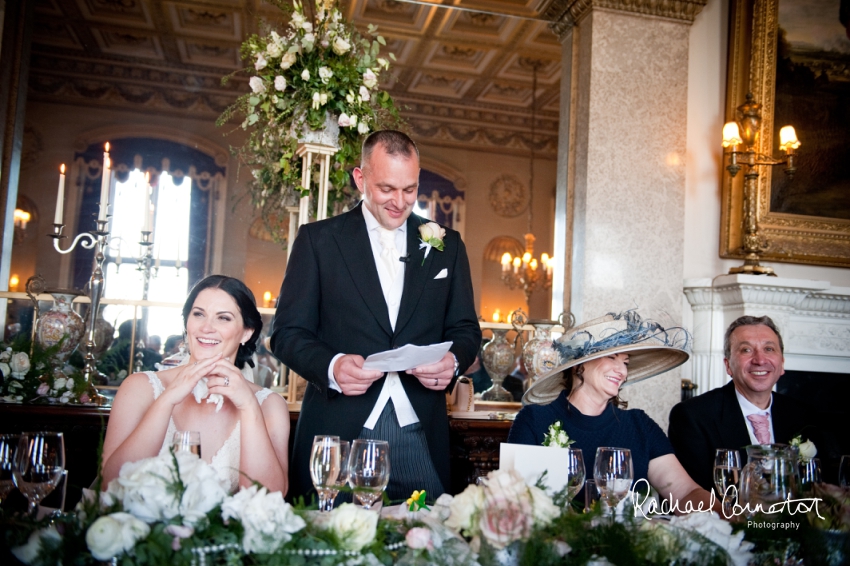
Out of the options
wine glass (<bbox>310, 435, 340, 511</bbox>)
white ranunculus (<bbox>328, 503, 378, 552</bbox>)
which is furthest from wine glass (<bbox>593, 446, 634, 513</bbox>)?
white ranunculus (<bbox>328, 503, 378, 552</bbox>)

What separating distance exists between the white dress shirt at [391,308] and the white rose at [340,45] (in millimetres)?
1328

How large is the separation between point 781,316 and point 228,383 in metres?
3.91

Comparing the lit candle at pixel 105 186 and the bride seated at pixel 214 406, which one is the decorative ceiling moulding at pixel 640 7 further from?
the bride seated at pixel 214 406

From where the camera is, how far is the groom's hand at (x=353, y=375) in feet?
6.94

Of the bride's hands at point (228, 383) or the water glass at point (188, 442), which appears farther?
the bride's hands at point (228, 383)

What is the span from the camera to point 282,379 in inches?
193

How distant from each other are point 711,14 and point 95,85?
288 inches

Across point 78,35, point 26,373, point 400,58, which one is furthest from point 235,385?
point 78,35

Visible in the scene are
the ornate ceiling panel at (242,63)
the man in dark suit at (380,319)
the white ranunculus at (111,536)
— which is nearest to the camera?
the white ranunculus at (111,536)

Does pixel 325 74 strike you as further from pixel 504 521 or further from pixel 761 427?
pixel 504 521

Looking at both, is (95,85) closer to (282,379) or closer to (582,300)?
(282,379)

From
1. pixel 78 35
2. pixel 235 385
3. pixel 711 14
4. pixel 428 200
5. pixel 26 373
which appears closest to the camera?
pixel 235 385

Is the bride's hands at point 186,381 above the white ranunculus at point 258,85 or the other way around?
the other way around

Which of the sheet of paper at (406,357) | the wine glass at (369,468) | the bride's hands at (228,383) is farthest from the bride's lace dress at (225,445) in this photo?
the wine glass at (369,468)
